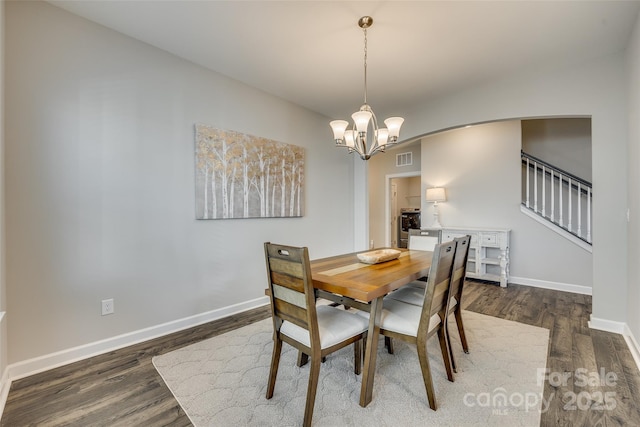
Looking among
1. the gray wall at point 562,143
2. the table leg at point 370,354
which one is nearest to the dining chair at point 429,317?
the table leg at point 370,354

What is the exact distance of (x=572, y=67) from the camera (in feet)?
9.12

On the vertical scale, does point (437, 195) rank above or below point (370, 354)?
above

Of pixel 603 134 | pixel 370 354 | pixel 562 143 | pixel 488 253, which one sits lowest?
pixel 370 354

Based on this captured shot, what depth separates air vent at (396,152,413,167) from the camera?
20.6 ft

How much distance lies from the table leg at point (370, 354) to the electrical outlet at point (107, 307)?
6.86ft

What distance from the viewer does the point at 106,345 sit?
225cm

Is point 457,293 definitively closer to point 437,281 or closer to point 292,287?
point 437,281

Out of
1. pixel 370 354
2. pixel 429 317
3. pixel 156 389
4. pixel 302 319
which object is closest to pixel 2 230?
pixel 156 389

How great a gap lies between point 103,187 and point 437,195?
4634 mm

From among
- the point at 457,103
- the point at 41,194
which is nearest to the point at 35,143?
the point at 41,194

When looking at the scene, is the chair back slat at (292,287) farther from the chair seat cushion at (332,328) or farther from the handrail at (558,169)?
the handrail at (558,169)

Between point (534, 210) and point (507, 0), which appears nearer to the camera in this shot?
point (507, 0)

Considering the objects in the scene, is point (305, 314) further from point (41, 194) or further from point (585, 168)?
point (585, 168)

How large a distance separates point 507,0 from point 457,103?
1.58 metres
